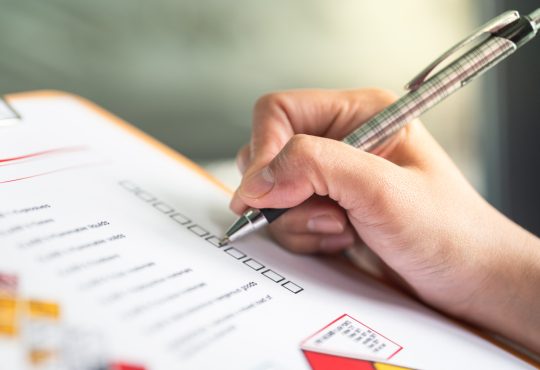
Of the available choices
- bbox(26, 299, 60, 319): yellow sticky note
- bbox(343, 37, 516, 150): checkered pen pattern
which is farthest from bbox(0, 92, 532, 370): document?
bbox(343, 37, 516, 150): checkered pen pattern

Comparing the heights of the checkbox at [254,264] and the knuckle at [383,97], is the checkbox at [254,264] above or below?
below

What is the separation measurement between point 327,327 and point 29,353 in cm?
18

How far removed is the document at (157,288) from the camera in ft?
0.93

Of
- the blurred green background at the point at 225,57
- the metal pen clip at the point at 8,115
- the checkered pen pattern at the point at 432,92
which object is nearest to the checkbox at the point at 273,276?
the checkered pen pattern at the point at 432,92

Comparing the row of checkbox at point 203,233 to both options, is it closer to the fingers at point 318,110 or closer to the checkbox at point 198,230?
the checkbox at point 198,230

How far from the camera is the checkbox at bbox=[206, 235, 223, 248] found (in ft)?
1.34

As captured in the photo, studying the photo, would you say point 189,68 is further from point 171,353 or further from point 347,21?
point 171,353

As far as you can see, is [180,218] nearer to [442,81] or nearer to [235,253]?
[235,253]

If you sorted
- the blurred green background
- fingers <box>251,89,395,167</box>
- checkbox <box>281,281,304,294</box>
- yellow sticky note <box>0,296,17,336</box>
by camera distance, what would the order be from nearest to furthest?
yellow sticky note <box>0,296,17,336</box> → checkbox <box>281,281,304,294</box> → fingers <box>251,89,395,167</box> → the blurred green background

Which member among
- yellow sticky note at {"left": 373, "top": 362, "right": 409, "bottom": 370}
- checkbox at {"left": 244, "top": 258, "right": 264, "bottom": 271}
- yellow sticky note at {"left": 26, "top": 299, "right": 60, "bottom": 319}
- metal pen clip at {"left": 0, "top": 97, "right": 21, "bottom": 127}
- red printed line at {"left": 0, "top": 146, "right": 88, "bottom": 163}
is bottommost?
yellow sticky note at {"left": 373, "top": 362, "right": 409, "bottom": 370}

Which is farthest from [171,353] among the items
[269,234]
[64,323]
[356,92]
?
[356,92]

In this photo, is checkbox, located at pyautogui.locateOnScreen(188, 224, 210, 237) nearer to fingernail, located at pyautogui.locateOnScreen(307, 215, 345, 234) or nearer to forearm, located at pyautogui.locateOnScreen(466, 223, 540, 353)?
fingernail, located at pyautogui.locateOnScreen(307, 215, 345, 234)

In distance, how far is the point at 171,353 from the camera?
28cm

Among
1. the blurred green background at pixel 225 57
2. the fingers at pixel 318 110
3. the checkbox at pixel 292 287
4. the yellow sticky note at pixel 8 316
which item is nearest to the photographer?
the yellow sticky note at pixel 8 316
